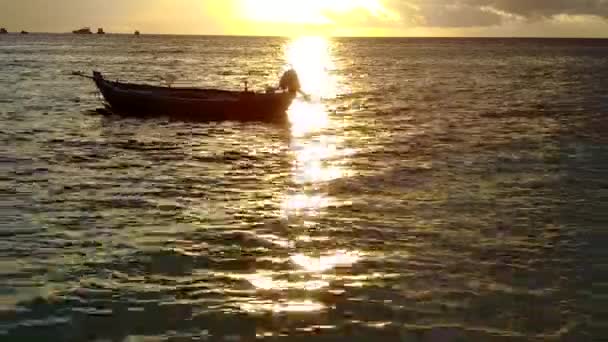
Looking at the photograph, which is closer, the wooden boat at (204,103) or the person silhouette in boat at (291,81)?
the wooden boat at (204,103)

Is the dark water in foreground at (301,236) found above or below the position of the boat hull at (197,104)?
below

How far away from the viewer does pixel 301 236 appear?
Result: 1362 centimetres

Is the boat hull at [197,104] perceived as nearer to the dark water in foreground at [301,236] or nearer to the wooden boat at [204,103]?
the wooden boat at [204,103]

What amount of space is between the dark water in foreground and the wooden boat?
379 centimetres

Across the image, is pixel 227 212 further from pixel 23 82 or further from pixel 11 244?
pixel 23 82

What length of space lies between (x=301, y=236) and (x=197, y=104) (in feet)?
69.4

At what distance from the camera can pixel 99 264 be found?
11570mm

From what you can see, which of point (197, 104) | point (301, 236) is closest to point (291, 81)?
point (197, 104)

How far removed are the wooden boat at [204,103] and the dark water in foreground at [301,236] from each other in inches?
149

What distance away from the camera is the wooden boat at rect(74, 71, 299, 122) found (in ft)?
111

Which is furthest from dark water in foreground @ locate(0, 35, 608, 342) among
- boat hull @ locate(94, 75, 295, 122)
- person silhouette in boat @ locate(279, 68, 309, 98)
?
person silhouette in boat @ locate(279, 68, 309, 98)

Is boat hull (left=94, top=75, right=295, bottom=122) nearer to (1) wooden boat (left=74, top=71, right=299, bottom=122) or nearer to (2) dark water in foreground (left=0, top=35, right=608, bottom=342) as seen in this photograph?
(1) wooden boat (left=74, top=71, right=299, bottom=122)

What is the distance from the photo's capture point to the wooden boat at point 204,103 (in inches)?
1335

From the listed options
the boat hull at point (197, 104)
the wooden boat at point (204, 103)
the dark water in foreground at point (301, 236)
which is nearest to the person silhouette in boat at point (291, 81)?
the wooden boat at point (204, 103)
